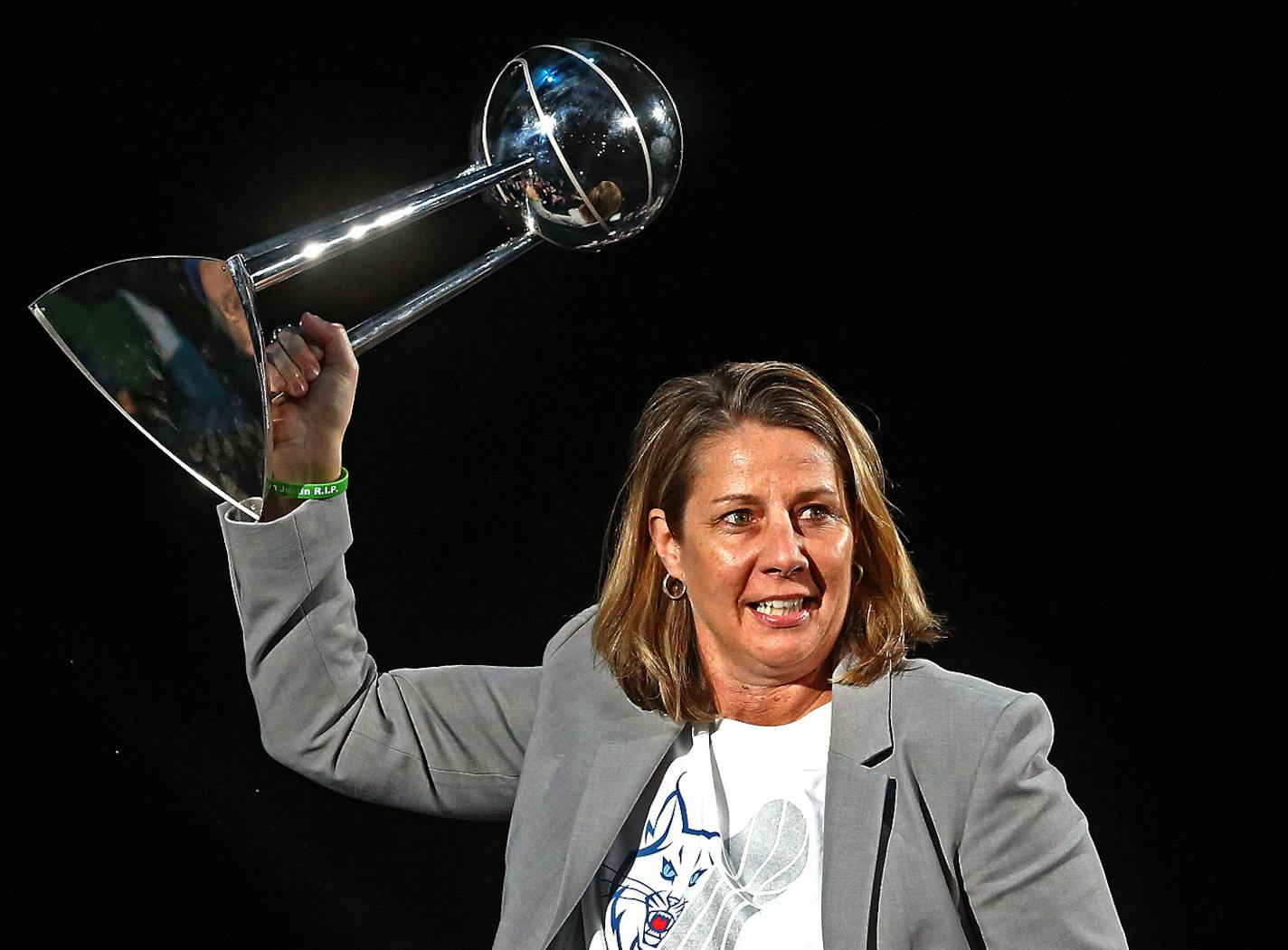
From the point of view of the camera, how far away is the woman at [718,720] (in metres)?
1.52

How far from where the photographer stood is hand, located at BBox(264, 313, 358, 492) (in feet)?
4.87

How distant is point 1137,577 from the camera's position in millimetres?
2432

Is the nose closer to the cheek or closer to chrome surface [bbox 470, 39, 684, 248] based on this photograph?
the cheek

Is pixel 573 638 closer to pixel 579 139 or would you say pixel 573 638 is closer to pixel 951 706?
pixel 951 706

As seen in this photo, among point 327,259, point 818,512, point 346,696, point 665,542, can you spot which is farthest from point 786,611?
point 327,259

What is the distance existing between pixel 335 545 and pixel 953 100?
1375 mm

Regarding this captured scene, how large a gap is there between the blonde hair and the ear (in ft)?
0.05

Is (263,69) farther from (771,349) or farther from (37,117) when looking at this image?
(771,349)

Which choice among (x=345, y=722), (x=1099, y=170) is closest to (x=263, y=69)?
(x=345, y=722)

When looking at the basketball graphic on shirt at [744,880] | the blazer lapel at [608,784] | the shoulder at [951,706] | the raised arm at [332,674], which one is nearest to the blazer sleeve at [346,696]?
the raised arm at [332,674]

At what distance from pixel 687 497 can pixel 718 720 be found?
288 mm

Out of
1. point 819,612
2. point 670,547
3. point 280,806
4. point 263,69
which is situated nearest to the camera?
point 819,612

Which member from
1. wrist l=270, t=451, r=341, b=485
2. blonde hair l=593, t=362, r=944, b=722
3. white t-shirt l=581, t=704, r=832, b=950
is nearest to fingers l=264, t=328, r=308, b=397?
wrist l=270, t=451, r=341, b=485

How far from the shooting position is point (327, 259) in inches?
50.9
